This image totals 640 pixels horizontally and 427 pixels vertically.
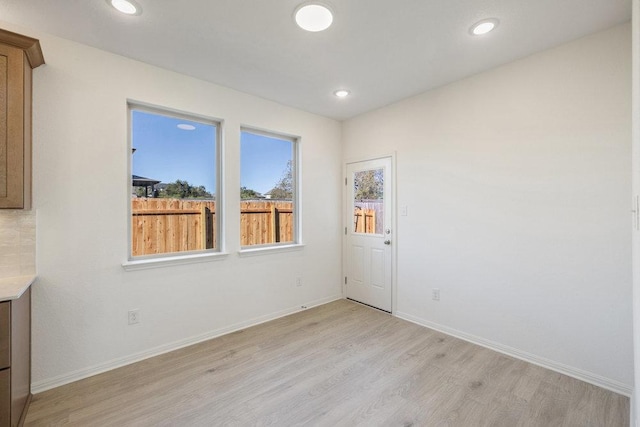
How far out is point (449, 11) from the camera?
6.10 feet

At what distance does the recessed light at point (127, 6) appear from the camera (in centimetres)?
178

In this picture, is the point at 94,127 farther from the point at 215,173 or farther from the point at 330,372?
the point at 330,372

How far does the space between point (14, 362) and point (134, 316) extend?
0.86m

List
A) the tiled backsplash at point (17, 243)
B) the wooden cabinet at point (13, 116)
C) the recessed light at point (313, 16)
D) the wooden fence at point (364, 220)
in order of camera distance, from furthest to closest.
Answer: the wooden fence at point (364, 220) < the tiled backsplash at point (17, 243) < the recessed light at point (313, 16) < the wooden cabinet at point (13, 116)

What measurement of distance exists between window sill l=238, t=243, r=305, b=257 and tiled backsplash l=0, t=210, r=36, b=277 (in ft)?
5.32

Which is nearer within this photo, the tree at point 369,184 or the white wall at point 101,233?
the white wall at point 101,233

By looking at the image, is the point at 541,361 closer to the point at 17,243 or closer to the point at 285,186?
the point at 285,186

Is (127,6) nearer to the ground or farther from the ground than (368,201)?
farther from the ground

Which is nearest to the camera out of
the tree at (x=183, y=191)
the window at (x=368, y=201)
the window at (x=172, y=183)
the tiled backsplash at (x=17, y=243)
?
the tiled backsplash at (x=17, y=243)

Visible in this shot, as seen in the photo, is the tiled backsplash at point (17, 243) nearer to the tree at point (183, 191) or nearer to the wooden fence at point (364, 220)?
the tree at point (183, 191)

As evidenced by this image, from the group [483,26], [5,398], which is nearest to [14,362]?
[5,398]

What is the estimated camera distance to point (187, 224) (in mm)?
2898

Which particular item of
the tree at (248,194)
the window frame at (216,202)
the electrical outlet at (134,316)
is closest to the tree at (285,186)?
the tree at (248,194)

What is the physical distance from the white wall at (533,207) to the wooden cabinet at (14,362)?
3.30 meters
